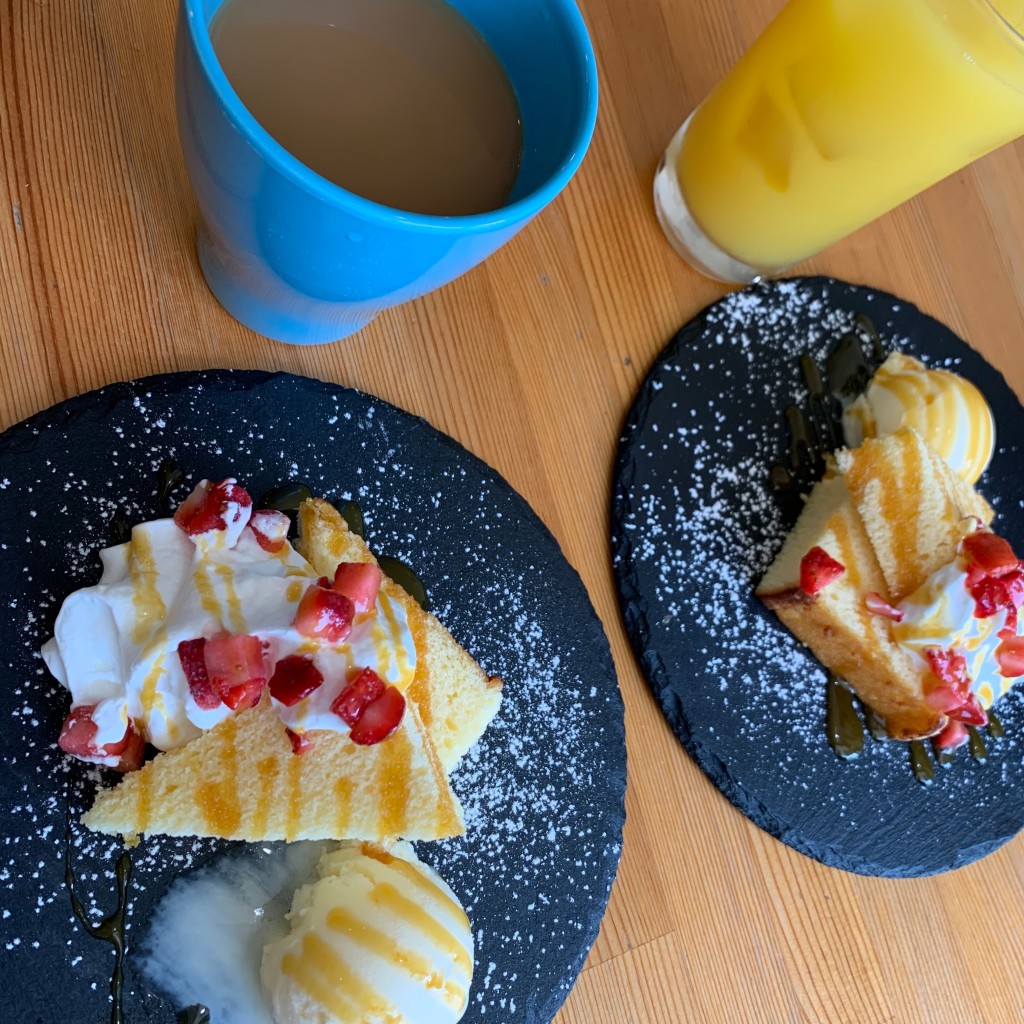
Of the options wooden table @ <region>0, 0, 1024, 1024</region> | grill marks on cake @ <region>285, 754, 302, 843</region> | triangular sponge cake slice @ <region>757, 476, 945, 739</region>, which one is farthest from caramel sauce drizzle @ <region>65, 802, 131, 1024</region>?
triangular sponge cake slice @ <region>757, 476, 945, 739</region>

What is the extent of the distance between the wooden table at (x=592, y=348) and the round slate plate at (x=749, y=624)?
28mm

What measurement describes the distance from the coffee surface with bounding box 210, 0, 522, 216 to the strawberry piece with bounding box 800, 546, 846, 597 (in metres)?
Answer: 0.48

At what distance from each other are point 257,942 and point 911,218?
107cm

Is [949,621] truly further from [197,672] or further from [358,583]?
[197,672]

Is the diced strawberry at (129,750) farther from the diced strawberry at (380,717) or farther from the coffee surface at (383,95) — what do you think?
the coffee surface at (383,95)

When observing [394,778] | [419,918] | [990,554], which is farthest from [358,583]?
[990,554]

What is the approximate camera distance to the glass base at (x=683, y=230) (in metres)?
1.02

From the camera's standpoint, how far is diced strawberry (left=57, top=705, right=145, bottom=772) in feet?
2.21

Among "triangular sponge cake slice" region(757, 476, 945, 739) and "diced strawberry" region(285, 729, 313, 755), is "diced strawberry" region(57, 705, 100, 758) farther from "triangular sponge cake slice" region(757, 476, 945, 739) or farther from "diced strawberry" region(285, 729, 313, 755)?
"triangular sponge cake slice" region(757, 476, 945, 739)

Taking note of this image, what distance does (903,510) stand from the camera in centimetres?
100

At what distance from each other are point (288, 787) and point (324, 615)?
145mm

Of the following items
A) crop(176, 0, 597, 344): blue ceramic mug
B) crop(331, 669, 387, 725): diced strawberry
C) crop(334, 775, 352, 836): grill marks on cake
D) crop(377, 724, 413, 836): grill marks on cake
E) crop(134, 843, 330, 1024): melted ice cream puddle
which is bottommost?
crop(134, 843, 330, 1024): melted ice cream puddle

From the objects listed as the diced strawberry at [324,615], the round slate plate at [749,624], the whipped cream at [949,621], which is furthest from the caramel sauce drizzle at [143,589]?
Result: the whipped cream at [949,621]

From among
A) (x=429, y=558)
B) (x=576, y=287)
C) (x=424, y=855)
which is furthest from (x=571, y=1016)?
(x=576, y=287)
